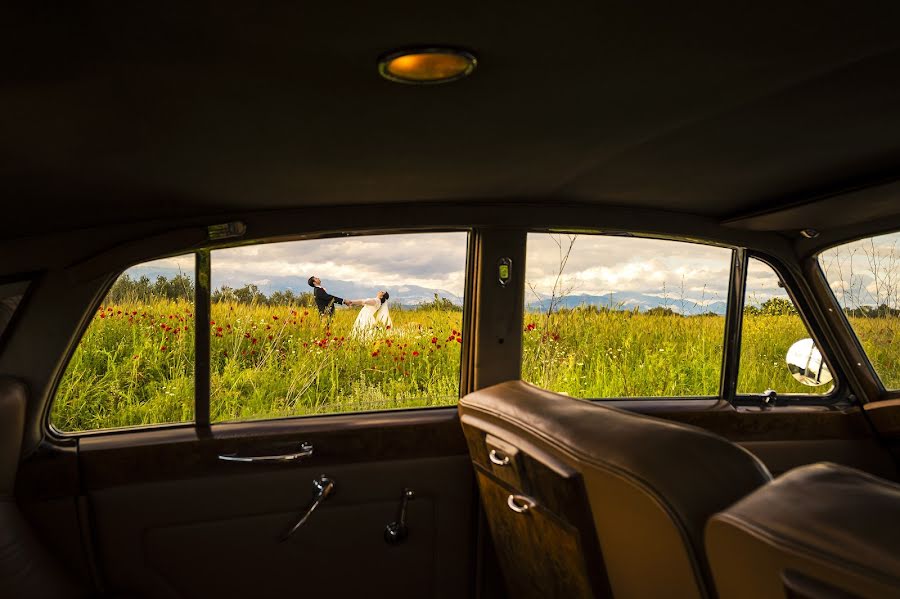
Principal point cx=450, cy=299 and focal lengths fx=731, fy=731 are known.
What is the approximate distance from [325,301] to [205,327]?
51 centimetres

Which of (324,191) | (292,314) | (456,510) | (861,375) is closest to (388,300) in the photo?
(292,314)

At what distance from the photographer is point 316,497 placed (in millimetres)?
2898

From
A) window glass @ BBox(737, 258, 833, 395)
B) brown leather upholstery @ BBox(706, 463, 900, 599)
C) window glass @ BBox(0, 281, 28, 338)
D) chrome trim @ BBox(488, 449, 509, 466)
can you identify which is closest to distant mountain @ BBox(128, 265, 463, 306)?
window glass @ BBox(0, 281, 28, 338)

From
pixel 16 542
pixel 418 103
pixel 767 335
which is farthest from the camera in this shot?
pixel 767 335

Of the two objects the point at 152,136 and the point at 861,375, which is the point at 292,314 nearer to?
the point at 152,136

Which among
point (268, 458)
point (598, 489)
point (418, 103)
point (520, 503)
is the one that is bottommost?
point (268, 458)

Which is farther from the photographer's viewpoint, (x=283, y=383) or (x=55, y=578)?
(x=283, y=383)

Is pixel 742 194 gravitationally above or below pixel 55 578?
above

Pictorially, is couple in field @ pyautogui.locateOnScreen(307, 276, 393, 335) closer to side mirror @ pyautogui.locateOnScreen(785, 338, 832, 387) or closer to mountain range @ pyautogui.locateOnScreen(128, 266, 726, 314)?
mountain range @ pyautogui.locateOnScreen(128, 266, 726, 314)

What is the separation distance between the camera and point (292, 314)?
3125mm

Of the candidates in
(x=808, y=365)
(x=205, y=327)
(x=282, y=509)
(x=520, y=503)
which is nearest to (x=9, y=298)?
(x=205, y=327)

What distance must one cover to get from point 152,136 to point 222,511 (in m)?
1.58

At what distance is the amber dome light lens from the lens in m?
1.43

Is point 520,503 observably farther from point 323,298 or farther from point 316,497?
point 323,298
